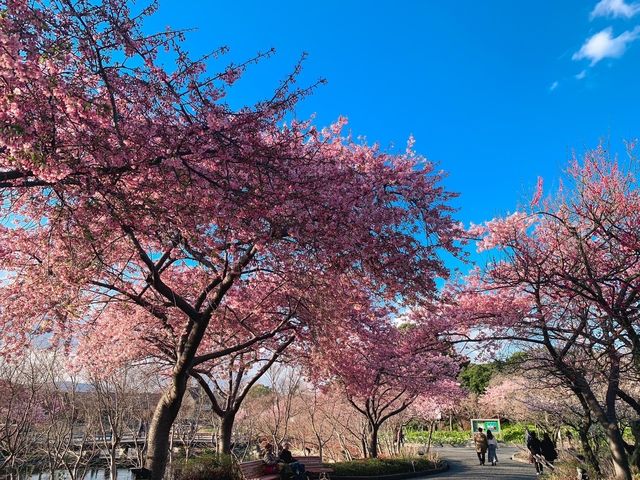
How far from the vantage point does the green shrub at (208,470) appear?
9492 mm

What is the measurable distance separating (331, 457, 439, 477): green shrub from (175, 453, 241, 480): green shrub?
5140mm

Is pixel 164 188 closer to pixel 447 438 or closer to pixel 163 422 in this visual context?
pixel 163 422

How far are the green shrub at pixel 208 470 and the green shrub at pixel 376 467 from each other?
5.14 meters

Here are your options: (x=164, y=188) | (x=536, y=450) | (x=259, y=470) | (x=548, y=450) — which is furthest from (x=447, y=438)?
(x=164, y=188)

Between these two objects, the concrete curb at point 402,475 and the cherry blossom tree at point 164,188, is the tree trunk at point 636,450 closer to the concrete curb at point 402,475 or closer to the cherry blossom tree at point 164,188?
the cherry blossom tree at point 164,188

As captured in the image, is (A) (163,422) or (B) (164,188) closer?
(B) (164,188)

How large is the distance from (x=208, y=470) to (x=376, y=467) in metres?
7.55

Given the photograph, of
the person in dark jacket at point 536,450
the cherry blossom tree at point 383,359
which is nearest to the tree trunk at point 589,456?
the cherry blossom tree at point 383,359

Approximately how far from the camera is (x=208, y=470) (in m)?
9.72

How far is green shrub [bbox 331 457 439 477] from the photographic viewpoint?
1468cm

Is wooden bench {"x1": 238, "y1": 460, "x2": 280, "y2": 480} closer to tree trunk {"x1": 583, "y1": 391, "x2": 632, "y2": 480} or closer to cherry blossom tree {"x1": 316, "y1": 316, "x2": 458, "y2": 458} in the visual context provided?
cherry blossom tree {"x1": 316, "y1": 316, "x2": 458, "y2": 458}

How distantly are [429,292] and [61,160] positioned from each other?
541 centimetres

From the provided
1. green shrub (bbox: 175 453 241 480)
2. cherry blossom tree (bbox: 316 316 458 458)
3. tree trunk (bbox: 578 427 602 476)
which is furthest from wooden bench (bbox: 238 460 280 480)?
tree trunk (bbox: 578 427 602 476)

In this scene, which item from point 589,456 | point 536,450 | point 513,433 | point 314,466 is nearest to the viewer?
point 589,456
